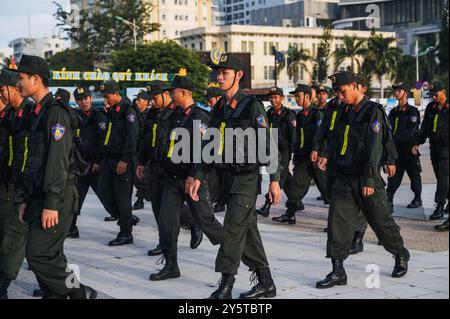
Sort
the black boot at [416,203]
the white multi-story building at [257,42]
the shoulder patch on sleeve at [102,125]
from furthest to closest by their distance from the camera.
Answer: the white multi-story building at [257,42] → the black boot at [416,203] → the shoulder patch on sleeve at [102,125]

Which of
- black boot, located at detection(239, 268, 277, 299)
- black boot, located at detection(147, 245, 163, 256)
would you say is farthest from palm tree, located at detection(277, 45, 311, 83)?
black boot, located at detection(239, 268, 277, 299)

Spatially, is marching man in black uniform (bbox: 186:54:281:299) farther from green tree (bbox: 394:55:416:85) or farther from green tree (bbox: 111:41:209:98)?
green tree (bbox: 394:55:416:85)

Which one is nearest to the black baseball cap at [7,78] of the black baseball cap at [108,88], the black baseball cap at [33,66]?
the black baseball cap at [33,66]

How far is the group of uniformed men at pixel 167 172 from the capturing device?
5223mm

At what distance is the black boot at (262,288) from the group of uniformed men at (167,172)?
1 cm

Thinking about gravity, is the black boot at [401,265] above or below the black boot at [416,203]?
above

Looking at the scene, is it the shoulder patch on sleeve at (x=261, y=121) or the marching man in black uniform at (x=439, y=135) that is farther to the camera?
the marching man in black uniform at (x=439, y=135)

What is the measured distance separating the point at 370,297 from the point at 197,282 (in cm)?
172

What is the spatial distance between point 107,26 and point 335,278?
223 ft

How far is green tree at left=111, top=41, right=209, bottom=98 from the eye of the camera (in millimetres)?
62312

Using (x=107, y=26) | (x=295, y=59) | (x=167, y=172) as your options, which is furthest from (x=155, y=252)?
(x=295, y=59)

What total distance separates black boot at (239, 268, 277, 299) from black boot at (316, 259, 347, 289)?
50cm

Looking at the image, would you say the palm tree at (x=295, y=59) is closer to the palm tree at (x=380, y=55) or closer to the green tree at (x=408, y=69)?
the palm tree at (x=380, y=55)

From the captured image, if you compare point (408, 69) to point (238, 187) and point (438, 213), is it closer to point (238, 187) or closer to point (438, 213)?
point (438, 213)
